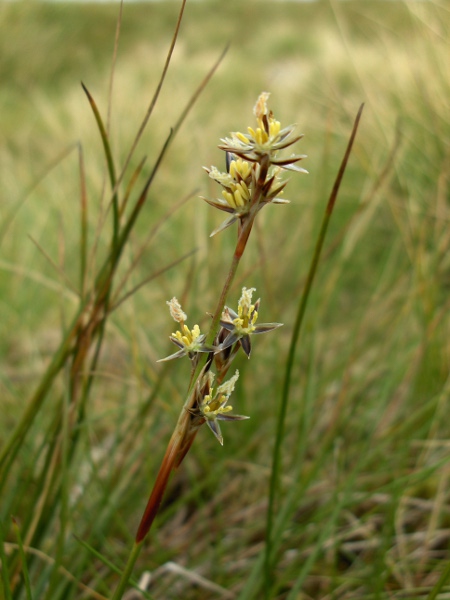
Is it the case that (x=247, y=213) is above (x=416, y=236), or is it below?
below

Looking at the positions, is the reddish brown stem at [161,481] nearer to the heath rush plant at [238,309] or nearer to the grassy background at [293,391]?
the heath rush plant at [238,309]

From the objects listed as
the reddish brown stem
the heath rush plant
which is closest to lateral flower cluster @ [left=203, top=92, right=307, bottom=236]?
the heath rush plant

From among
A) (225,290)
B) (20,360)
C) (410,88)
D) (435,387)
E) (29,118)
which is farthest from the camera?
(29,118)

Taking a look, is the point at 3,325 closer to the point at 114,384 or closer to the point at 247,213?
the point at 114,384

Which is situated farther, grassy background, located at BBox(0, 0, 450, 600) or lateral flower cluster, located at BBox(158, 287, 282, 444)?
grassy background, located at BBox(0, 0, 450, 600)

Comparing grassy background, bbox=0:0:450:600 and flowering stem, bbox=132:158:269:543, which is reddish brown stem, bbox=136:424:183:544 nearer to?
flowering stem, bbox=132:158:269:543

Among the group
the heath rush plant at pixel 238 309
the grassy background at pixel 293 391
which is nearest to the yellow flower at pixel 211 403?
the heath rush plant at pixel 238 309

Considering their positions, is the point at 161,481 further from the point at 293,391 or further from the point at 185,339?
the point at 293,391

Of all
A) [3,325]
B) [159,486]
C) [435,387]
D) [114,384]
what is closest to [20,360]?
[3,325]
